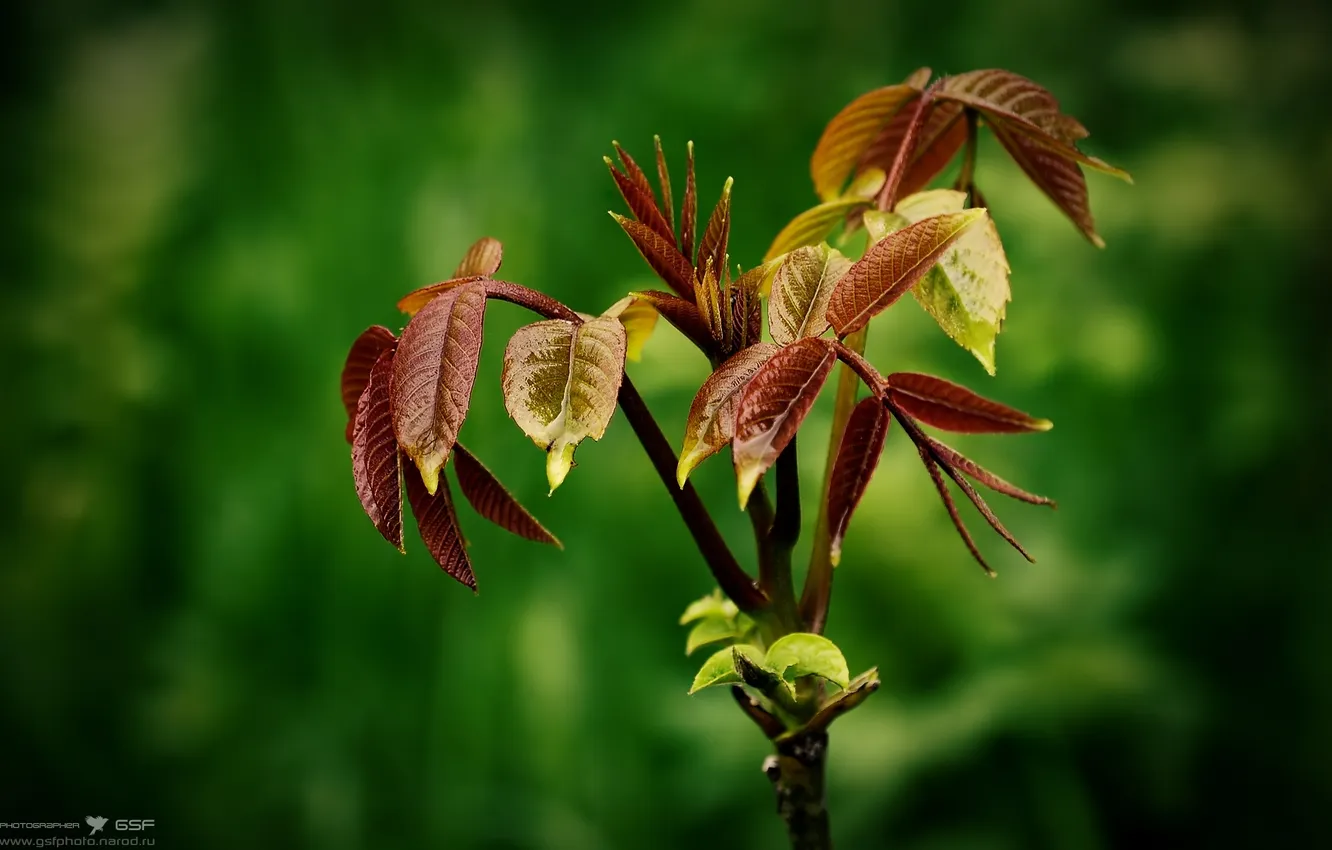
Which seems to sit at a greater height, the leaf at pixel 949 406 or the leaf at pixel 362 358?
the leaf at pixel 362 358

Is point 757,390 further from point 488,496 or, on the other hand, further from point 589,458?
point 589,458

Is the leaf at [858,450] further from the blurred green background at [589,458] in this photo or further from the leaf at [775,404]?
the blurred green background at [589,458]

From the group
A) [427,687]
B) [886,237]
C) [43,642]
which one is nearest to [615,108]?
[427,687]

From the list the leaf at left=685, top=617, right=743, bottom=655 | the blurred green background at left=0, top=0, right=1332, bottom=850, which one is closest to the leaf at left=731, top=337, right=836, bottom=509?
the leaf at left=685, top=617, right=743, bottom=655

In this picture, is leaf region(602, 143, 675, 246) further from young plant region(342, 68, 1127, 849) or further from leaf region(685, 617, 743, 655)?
leaf region(685, 617, 743, 655)

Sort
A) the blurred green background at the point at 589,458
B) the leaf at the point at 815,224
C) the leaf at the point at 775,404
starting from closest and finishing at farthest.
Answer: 1. the leaf at the point at 775,404
2. the leaf at the point at 815,224
3. the blurred green background at the point at 589,458

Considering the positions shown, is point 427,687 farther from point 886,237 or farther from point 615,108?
point 886,237

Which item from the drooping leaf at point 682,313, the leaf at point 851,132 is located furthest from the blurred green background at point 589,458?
the drooping leaf at point 682,313

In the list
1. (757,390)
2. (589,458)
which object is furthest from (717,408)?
(589,458)
